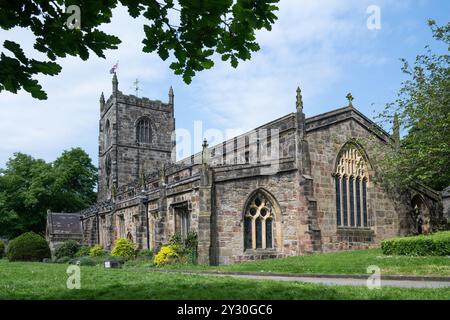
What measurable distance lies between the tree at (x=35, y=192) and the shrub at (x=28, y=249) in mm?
21220

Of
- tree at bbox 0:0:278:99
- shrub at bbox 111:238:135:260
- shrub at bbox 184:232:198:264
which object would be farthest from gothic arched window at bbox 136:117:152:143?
tree at bbox 0:0:278:99

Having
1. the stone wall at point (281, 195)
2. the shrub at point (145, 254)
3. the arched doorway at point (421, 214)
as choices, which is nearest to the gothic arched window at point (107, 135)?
the stone wall at point (281, 195)

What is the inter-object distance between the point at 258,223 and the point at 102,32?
64.3ft

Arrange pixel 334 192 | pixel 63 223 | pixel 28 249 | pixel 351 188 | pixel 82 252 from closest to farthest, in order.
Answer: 1. pixel 334 192
2. pixel 351 188
3. pixel 28 249
4. pixel 82 252
5. pixel 63 223

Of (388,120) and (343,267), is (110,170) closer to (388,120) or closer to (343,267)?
(388,120)

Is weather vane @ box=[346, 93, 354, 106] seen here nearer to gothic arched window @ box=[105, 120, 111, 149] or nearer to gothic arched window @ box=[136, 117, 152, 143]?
gothic arched window @ box=[136, 117, 152, 143]

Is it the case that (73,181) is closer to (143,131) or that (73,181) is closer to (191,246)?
(143,131)

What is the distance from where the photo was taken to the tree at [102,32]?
16.4 feet

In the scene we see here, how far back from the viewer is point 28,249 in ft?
97.6

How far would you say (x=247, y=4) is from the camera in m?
5.23

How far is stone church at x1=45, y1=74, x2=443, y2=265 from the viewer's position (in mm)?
22812

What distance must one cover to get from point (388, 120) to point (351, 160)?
3644 millimetres

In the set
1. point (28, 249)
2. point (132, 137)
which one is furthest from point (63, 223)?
point (28, 249)
